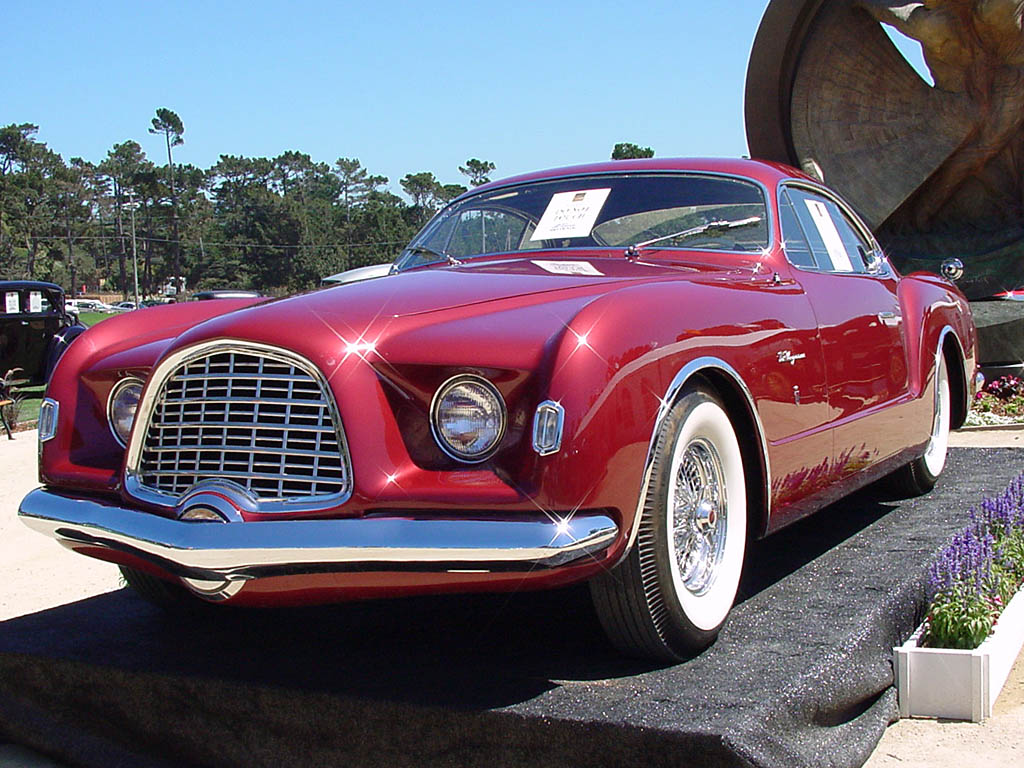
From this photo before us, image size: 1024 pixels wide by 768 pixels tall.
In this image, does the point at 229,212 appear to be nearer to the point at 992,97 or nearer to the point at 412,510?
the point at 992,97

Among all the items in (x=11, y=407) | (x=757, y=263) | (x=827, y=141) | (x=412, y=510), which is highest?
(x=827, y=141)

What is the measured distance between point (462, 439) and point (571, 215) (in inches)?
66.2

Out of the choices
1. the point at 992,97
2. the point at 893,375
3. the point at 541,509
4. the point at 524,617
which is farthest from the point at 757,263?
the point at 992,97

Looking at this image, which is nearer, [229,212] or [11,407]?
[11,407]

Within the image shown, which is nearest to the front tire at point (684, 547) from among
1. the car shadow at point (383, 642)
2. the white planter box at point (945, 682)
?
the car shadow at point (383, 642)

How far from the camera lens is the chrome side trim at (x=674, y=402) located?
2553mm

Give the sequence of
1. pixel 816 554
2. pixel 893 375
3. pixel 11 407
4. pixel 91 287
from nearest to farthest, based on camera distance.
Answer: pixel 816 554, pixel 893 375, pixel 11 407, pixel 91 287

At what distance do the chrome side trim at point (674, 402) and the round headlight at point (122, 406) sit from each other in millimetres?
1548

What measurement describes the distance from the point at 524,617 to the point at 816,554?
126 cm

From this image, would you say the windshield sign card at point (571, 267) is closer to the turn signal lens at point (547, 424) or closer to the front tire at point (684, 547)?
the front tire at point (684, 547)

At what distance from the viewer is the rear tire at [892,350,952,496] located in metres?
5.03

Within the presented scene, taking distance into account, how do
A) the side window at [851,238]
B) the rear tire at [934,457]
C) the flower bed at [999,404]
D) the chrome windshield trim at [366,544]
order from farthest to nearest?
1. the flower bed at [999,404]
2. the rear tire at [934,457]
3. the side window at [851,238]
4. the chrome windshield trim at [366,544]

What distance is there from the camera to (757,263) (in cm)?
372

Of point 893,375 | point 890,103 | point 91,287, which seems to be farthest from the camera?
point 91,287
